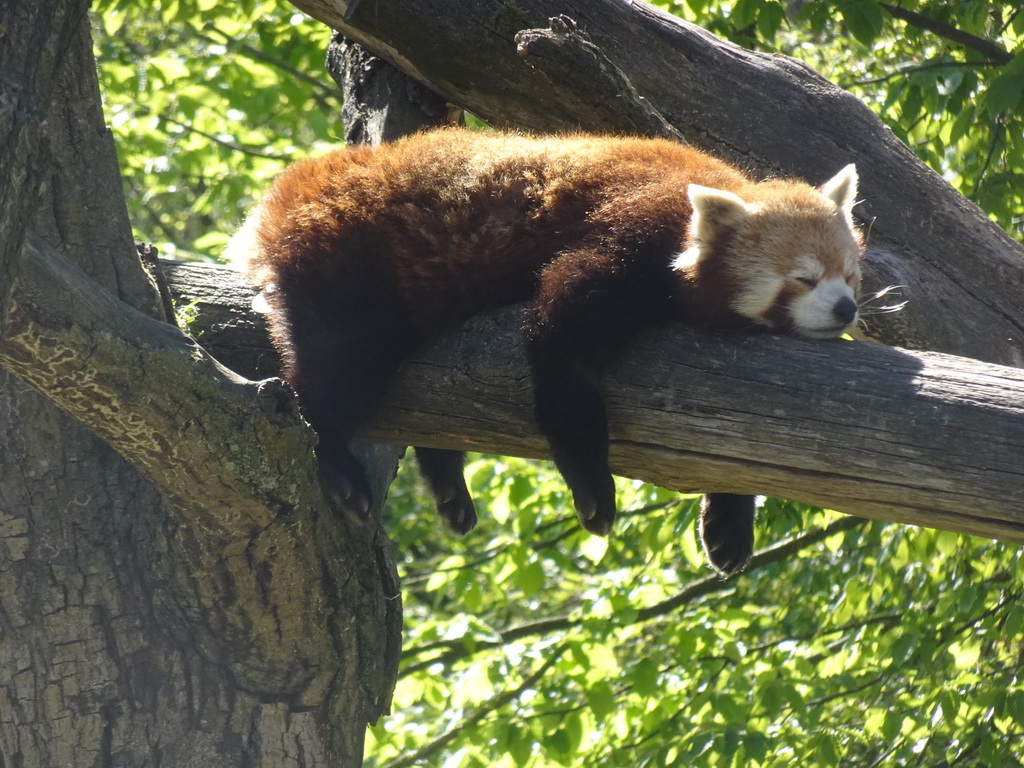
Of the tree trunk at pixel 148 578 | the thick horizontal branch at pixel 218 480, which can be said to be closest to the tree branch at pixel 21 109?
the thick horizontal branch at pixel 218 480

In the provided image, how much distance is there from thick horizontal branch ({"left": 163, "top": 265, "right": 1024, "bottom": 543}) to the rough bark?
3.71ft

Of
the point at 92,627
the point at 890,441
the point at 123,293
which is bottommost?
the point at 92,627

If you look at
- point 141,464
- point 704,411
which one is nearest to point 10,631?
point 141,464

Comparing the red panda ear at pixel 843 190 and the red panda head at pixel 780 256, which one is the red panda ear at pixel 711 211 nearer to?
the red panda head at pixel 780 256

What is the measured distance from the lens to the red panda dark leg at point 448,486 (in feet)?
13.5

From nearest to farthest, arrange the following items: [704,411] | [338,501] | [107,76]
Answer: [704,411] < [338,501] < [107,76]

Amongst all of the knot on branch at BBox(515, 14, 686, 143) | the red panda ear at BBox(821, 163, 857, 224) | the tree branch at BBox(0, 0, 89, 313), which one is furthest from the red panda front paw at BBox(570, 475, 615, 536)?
the tree branch at BBox(0, 0, 89, 313)

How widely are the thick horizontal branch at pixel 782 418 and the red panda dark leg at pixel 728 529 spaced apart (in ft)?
2.15

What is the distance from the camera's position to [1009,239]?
163 inches

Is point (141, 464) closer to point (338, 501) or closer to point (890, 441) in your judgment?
point (338, 501)

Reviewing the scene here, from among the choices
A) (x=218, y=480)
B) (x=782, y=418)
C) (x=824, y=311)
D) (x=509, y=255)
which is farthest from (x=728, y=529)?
(x=218, y=480)

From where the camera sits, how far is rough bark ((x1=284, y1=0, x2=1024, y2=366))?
12.9 feet

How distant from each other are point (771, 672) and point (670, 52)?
9.68 feet

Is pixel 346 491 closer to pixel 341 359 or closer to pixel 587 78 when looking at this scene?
pixel 341 359
